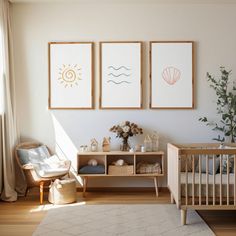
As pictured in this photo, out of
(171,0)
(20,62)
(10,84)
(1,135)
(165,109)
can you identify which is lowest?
(1,135)

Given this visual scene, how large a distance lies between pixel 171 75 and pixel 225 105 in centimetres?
89

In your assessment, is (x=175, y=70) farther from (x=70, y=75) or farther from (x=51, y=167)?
(x=51, y=167)

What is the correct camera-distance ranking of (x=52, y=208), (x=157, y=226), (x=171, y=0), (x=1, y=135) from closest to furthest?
(x=157, y=226) < (x=52, y=208) < (x=1, y=135) < (x=171, y=0)

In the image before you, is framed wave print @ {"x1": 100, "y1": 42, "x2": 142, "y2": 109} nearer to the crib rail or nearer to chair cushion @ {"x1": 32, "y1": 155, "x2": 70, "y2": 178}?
chair cushion @ {"x1": 32, "y1": 155, "x2": 70, "y2": 178}

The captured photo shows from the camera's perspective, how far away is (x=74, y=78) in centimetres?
434

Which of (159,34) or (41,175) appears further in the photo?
(159,34)

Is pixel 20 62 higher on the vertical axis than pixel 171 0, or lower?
lower

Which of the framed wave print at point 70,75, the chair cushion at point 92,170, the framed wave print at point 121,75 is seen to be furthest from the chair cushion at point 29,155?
the framed wave print at point 121,75

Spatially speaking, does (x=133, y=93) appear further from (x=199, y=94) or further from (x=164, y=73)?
(x=199, y=94)

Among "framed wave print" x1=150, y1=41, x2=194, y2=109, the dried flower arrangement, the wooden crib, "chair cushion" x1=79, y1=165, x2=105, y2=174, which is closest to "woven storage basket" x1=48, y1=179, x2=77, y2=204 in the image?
"chair cushion" x1=79, y1=165, x2=105, y2=174

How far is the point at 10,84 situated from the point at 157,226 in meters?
2.75

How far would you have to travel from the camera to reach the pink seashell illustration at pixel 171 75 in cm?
430

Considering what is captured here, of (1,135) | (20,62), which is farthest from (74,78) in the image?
(1,135)

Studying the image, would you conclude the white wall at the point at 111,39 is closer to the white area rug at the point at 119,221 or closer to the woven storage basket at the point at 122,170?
the woven storage basket at the point at 122,170
